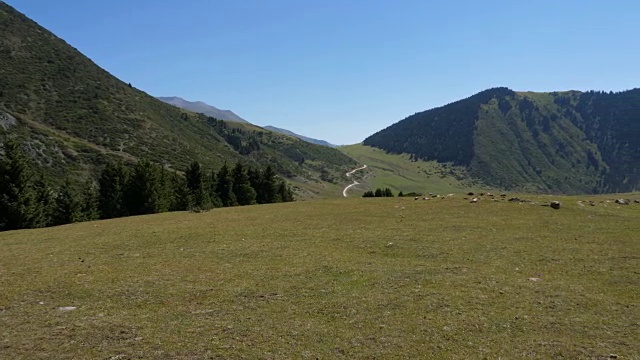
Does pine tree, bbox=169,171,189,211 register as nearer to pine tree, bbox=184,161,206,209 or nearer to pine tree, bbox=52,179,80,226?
pine tree, bbox=184,161,206,209

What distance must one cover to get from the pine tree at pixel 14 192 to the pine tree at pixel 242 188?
3987 centimetres

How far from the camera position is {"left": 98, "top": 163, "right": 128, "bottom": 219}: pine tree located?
67.9 meters

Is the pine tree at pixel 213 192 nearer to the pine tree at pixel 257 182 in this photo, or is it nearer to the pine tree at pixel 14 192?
the pine tree at pixel 257 182

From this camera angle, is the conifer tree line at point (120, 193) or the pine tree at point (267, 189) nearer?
the conifer tree line at point (120, 193)

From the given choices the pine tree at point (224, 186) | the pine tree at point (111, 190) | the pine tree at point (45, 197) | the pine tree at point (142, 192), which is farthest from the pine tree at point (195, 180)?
the pine tree at point (45, 197)

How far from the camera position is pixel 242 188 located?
82875mm

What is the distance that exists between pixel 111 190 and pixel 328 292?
208 feet

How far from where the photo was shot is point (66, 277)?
65.6 ft

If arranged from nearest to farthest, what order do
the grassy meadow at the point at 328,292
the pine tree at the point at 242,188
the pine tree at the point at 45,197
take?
the grassy meadow at the point at 328,292
the pine tree at the point at 45,197
the pine tree at the point at 242,188

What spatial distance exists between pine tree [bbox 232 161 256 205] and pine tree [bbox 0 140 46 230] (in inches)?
1570

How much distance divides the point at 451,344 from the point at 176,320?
9.42m

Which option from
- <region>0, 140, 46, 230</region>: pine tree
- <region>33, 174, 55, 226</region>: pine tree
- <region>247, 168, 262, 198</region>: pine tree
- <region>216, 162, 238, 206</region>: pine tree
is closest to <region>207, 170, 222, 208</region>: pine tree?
<region>216, 162, 238, 206</region>: pine tree

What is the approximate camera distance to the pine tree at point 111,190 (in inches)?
2672

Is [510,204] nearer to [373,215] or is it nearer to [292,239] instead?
[373,215]
